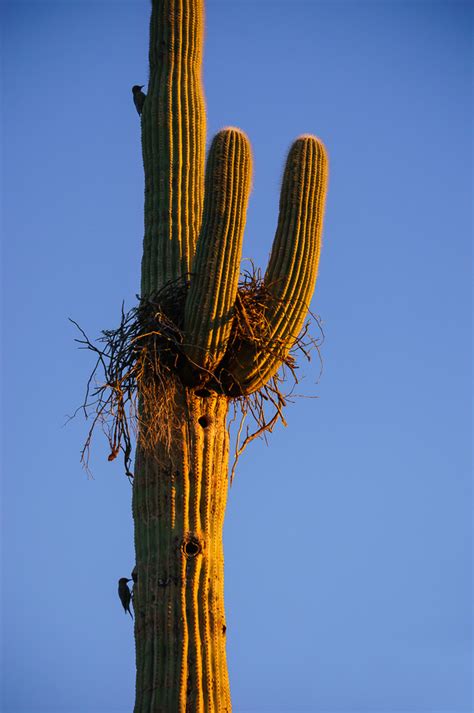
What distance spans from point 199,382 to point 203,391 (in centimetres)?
8

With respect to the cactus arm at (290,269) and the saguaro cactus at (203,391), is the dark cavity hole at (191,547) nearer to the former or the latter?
the saguaro cactus at (203,391)

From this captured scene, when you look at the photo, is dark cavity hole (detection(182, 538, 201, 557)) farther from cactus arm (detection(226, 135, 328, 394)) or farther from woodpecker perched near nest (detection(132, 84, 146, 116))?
woodpecker perched near nest (detection(132, 84, 146, 116))

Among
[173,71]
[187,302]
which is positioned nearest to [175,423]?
[187,302]

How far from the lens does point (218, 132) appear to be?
25.1 feet

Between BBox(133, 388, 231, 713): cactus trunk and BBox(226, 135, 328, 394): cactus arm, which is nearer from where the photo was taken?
BBox(133, 388, 231, 713): cactus trunk

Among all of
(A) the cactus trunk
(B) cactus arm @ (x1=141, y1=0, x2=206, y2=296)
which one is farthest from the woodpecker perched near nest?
(A) the cactus trunk

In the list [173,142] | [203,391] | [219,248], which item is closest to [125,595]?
[203,391]

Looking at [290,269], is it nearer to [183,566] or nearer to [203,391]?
[203,391]

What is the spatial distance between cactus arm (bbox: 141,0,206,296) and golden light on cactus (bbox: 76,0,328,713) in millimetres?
36

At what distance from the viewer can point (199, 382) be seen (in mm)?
7805

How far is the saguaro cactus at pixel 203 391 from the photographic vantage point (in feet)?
23.7

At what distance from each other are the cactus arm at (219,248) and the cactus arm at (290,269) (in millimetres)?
289

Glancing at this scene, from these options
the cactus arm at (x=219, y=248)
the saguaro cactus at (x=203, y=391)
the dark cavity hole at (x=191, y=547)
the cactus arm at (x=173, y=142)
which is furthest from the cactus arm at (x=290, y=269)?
the dark cavity hole at (x=191, y=547)

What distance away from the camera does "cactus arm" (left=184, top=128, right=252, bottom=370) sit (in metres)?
7.42
